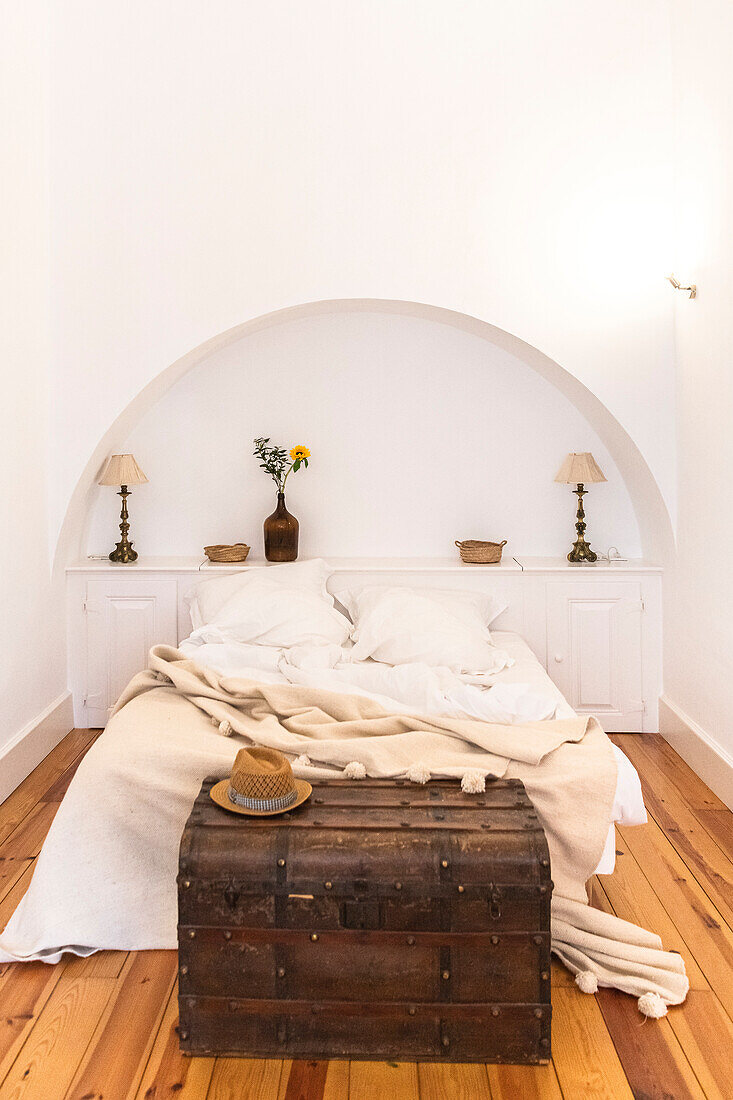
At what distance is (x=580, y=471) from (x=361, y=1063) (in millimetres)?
2765

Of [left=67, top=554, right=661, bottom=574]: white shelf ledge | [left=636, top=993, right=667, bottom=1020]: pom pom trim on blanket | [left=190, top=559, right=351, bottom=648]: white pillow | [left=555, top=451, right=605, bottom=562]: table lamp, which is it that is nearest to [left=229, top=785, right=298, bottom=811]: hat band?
[left=636, top=993, right=667, bottom=1020]: pom pom trim on blanket

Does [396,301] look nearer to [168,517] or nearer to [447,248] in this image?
[447,248]

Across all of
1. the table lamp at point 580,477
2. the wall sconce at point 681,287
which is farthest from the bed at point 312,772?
the wall sconce at point 681,287

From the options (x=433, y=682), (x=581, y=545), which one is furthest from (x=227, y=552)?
(x=581, y=545)

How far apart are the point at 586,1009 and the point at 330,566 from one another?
2.39 m

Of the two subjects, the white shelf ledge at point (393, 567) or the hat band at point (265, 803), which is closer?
the hat band at point (265, 803)

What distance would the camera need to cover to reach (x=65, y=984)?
7.31ft

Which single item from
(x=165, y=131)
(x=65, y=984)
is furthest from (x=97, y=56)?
(x=65, y=984)

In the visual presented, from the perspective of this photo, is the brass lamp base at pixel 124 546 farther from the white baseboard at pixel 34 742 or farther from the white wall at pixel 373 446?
the white baseboard at pixel 34 742

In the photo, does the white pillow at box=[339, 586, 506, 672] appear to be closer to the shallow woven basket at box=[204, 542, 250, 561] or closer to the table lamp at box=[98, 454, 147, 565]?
the shallow woven basket at box=[204, 542, 250, 561]

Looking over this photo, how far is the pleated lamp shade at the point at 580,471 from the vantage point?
4.07 meters

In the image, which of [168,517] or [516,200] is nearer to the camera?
[516,200]

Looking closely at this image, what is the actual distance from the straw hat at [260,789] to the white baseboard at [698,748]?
6.16 feet

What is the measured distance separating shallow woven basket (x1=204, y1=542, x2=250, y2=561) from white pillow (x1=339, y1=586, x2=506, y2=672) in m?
0.63
